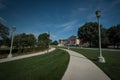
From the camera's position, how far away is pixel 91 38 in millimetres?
55812

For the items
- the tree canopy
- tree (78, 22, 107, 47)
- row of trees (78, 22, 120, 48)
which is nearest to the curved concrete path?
the tree canopy

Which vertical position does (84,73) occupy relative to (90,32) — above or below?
below

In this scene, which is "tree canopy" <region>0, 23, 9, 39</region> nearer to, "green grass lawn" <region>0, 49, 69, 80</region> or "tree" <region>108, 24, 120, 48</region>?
"green grass lawn" <region>0, 49, 69, 80</region>

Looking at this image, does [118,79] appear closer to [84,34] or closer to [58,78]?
[58,78]

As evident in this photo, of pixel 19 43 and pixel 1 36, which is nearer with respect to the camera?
pixel 1 36

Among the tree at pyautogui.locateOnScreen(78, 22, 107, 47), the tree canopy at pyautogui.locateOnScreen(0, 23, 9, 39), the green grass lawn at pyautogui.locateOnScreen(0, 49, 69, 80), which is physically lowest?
the green grass lawn at pyautogui.locateOnScreen(0, 49, 69, 80)

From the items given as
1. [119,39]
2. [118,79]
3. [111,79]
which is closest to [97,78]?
[111,79]

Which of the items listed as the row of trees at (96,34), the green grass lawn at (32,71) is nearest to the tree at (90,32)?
the row of trees at (96,34)

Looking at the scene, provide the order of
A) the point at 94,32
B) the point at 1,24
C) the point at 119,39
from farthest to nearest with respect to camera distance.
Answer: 1. the point at 94,32
2. the point at 119,39
3. the point at 1,24

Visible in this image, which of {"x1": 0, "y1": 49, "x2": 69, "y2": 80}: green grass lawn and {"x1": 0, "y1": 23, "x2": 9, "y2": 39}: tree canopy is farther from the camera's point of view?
{"x1": 0, "y1": 23, "x2": 9, "y2": 39}: tree canopy

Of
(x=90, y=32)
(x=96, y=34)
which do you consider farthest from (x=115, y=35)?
(x=90, y=32)

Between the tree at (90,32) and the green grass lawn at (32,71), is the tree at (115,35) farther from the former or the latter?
the green grass lawn at (32,71)

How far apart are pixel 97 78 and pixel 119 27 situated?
52941 millimetres

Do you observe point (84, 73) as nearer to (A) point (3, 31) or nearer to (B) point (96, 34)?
(A) point (3, 31)
